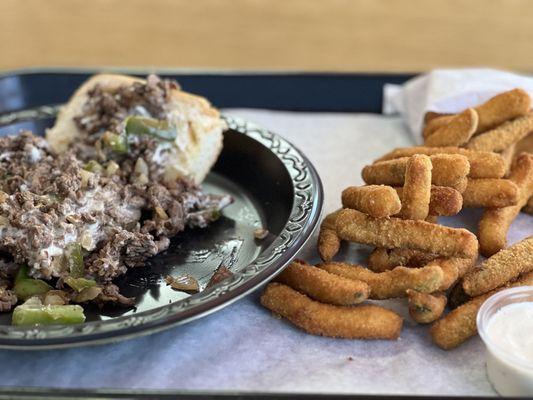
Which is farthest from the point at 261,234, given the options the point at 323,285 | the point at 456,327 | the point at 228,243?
the point at 456,327

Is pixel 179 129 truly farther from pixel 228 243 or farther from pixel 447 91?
pixel 447 91

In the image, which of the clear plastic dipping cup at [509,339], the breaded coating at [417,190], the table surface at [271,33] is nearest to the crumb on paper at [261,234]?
the breaded coating at [417,190]

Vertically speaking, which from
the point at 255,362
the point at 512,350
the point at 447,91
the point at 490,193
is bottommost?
the point at 255,362

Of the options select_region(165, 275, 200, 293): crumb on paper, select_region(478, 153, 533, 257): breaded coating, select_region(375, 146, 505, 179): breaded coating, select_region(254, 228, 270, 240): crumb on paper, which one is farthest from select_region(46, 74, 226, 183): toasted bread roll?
select_region(478, 153, 533, 257): breaded coating

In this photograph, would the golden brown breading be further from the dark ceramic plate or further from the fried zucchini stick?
the fried zucchini stick

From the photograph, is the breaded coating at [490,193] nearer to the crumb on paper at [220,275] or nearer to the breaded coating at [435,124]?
the breaded coating at [435,124]

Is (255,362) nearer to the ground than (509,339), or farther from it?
nearer to the ground

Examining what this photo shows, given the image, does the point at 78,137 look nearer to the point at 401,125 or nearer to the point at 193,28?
the point at 401,125
